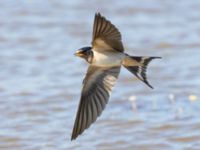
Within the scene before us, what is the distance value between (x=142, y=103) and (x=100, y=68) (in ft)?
4.17

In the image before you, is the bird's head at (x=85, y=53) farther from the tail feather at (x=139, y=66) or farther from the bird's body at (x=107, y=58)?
the tail feather at (x=139, y=66)

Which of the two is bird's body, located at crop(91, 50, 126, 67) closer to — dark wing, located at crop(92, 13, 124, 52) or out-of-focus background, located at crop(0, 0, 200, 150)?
dark wing, located at crop(92, 13, 124, 52)

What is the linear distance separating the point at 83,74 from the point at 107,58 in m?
2.12

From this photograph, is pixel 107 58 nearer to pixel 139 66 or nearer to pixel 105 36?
pixel 105 36

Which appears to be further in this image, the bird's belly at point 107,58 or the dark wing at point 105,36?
the bird's belly at point 107,58

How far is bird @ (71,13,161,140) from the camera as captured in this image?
372 centimetres

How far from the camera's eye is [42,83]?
5781 mm

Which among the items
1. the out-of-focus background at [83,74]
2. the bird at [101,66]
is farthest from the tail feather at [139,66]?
the out-of-focus background at [83,74]

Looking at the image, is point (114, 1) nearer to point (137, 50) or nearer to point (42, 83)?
point (137, 50)

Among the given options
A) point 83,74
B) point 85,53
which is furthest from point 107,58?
point 83,74

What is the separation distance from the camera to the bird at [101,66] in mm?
3719

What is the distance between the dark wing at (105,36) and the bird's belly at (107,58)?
1.1 inches

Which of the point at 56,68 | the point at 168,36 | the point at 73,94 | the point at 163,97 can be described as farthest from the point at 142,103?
the point at 168,36

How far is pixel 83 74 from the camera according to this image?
5.96 meters
